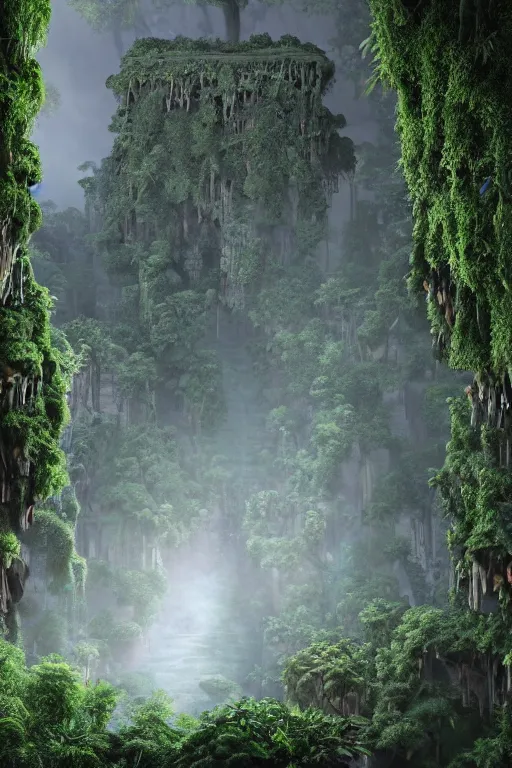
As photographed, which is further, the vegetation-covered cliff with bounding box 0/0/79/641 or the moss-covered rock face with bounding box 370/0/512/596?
the vegetation-covered cliff with bounding box 0/0/79/641

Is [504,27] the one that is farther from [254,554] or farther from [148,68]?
[148,68]

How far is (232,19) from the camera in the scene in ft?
129

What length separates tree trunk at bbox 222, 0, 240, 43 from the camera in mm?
39094

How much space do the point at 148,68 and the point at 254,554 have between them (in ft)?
56.2

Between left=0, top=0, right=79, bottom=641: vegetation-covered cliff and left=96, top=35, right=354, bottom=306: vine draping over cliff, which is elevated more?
left=96, top=35, right=354, bottom=306: vine draping over cliff

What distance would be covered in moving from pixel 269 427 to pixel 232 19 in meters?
17.8

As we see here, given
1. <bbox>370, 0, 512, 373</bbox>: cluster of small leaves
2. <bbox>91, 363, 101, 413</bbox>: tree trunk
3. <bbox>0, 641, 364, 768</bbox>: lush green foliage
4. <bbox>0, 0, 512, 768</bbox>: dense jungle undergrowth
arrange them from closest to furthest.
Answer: <bbox>0, 641, 364, 768</bbox>: lush green foliage < <bbox>370, 0, 512, 373</bbox>: cluster of small leaves < <bbox>0, 0, 512, 768</bbox>: dense jungle undergrowth < <bbox>91, 363, 101, 413</bbox>: tree trunk

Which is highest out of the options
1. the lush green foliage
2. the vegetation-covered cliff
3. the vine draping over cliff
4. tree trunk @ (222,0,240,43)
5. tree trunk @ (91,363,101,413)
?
tree trunk @ (222,0,240,43)

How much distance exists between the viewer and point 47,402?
484 inches

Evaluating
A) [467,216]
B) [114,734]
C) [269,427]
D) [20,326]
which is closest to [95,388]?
[269,427]

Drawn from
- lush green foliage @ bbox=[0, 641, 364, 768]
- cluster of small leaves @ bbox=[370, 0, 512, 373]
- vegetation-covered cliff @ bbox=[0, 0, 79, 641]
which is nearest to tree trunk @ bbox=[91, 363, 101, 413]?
vegetation-covered cliff @ bbox=[0, 0, 79, 641]

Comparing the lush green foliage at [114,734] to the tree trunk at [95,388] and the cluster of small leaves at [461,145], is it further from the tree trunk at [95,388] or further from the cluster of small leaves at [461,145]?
the tree trunk at [95,388]

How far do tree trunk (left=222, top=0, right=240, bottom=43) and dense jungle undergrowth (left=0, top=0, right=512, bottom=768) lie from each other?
5.62 metres

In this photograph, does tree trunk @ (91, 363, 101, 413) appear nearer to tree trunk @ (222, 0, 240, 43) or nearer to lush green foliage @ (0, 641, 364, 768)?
tree trunk @ (222, 0, 240, 43)
